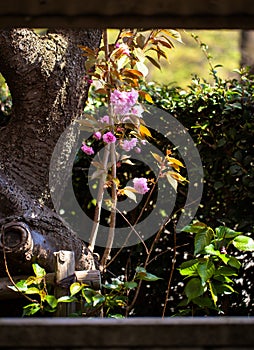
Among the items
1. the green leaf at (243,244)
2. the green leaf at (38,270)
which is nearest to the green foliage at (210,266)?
the green leaf at (243,244)

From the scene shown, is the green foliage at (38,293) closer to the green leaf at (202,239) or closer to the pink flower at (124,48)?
the green leaf at (202,239)

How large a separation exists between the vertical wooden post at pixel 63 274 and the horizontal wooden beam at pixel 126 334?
2.08 metres

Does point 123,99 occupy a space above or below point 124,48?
below

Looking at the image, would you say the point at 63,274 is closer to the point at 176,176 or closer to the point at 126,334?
the point at 176,176

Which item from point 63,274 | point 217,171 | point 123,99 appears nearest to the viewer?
point 63,274

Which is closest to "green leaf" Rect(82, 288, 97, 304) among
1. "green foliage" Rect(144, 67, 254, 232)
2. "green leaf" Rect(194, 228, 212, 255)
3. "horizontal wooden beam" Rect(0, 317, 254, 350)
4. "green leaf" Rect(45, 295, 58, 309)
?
"green leaf" Rect(45, 295, 58, 309)

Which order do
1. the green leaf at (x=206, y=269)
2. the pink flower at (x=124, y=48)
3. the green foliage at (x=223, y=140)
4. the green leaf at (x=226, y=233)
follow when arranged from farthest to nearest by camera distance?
the green foliage at (x=223, y=140)
the pink flower at (x=124, y=48)
the green leaf at (x=226, y=233)
the green leaf at (x=206, y=269)

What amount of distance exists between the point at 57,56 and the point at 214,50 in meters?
7.77

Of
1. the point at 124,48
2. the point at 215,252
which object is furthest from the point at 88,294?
the point at 124,48
